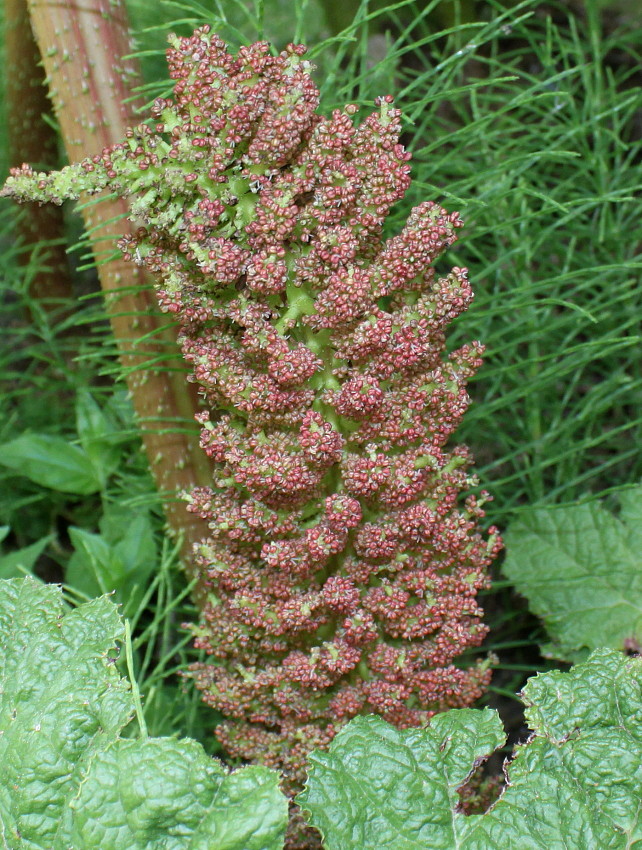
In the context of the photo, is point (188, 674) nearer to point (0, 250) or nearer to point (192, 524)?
point (192, 524)

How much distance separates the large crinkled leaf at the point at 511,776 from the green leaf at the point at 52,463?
1.20 m

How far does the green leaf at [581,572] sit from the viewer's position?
75.5 inches

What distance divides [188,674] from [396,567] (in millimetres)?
433

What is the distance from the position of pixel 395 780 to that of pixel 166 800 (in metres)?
0.33

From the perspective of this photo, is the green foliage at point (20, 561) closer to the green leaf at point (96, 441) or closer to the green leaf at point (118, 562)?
the green leaf at point (118, 562)

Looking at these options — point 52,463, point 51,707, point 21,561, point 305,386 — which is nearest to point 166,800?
point 51,707

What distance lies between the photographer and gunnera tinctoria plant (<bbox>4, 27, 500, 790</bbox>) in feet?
4.36

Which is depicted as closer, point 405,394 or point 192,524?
point 405,394

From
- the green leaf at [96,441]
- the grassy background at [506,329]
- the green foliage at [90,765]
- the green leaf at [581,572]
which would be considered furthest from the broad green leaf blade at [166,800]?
the green leaf at [96,441]

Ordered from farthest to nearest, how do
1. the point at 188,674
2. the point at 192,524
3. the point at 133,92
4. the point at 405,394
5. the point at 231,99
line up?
the point at 192,524
the point at 133,92
the point at 188,674
the point at 405,394
the point at 231,99

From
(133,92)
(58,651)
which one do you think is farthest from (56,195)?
(58,651)

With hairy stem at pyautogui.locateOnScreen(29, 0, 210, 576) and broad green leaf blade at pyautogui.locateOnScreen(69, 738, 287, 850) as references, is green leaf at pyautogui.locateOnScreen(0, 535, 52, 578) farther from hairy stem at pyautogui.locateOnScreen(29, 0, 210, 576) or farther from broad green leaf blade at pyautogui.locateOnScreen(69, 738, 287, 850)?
broad green leaf blade at pyautogui.locateOnScreen(69, 738, 287, 850)

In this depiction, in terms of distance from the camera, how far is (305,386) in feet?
4.67

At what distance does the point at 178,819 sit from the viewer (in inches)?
48.0
